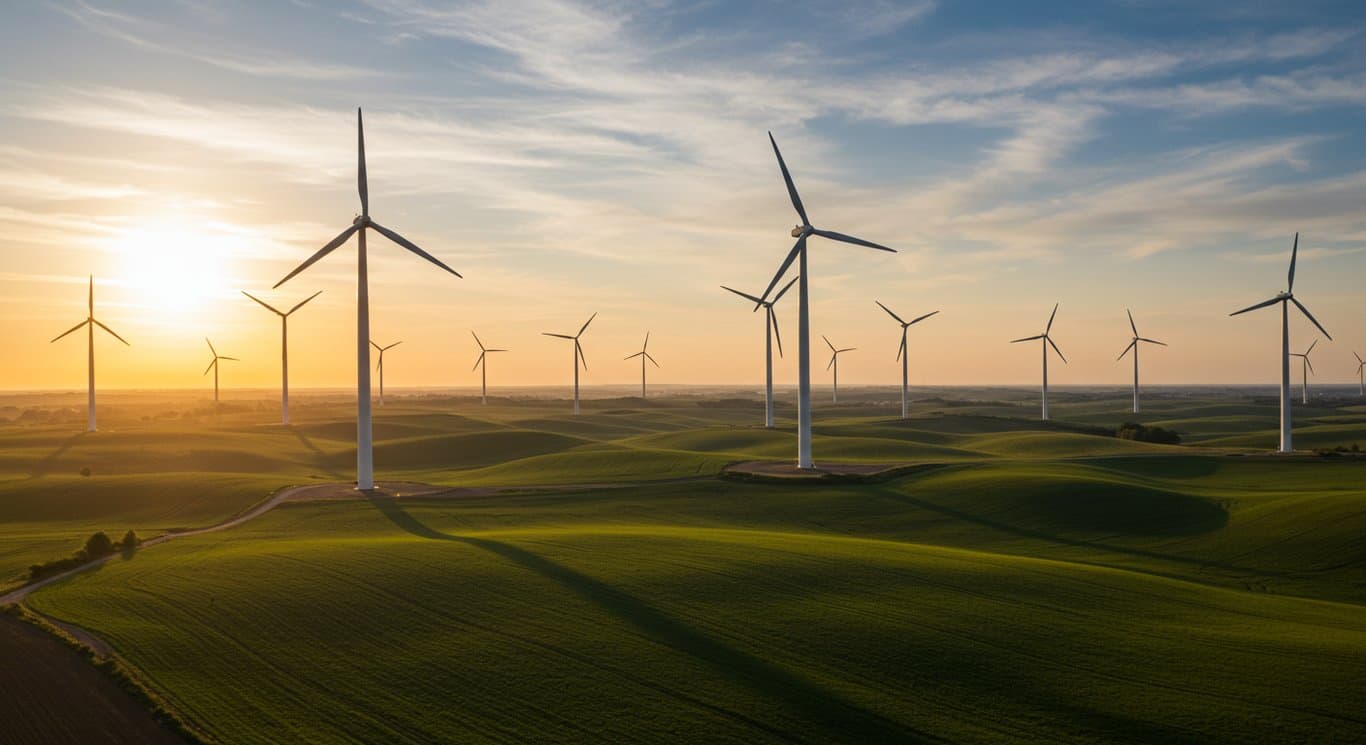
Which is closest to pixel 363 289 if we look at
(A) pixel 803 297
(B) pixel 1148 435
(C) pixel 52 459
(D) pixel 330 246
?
(D) pixel 330 246

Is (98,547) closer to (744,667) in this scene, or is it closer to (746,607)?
(746,607)

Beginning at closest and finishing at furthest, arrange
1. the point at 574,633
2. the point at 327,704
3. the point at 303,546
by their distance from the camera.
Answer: the point at 327,704 → the point at 574,633 → the point at 303,546

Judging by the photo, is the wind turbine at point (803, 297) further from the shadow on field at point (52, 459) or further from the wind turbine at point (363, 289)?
the shadow on field at point (52, 459)

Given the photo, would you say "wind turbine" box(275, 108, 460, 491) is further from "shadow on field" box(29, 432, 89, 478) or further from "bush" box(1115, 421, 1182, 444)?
"bush" box(1115, 421, 1182, 444)

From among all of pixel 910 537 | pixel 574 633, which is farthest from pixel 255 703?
pixel 910 537

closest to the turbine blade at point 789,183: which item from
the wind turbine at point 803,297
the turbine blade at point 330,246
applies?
the wind turbine at point 803,297

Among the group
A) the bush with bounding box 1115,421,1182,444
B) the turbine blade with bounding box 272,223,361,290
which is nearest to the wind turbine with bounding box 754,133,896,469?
the turbine blade with bounding box 272,223,361,290

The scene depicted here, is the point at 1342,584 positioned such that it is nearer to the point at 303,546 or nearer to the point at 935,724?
the point at 935,724
